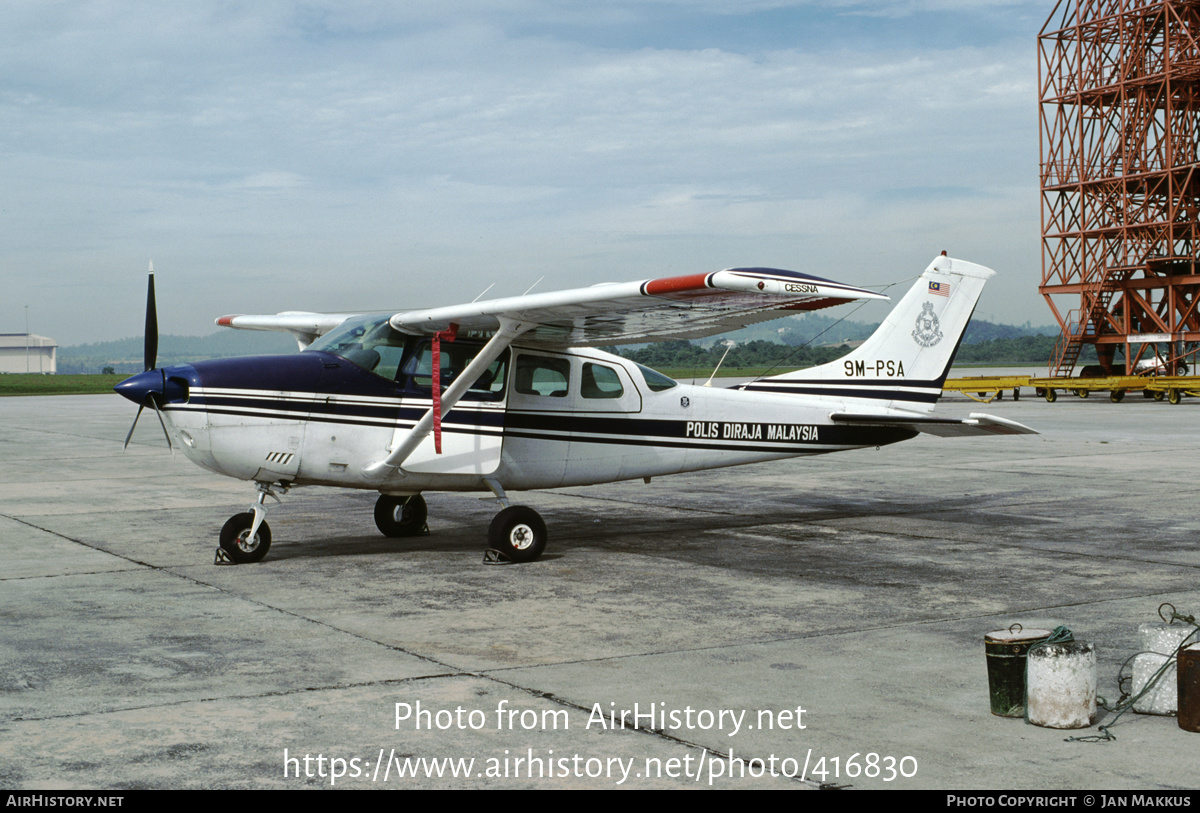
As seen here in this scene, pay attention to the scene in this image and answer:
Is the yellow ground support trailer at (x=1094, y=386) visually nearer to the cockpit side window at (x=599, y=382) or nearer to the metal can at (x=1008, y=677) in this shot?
the cockpit side window at (x=599, y=382)

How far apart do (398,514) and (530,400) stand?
6.83ft

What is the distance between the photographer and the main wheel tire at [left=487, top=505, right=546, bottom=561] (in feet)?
33.2

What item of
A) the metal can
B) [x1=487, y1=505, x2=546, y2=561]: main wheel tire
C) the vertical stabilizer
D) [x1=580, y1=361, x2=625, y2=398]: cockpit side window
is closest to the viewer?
the metal can

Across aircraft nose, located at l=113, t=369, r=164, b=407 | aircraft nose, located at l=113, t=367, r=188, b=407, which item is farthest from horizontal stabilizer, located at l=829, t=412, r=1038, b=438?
aircraft nose, located at l=113, t=369, r=164, b=407

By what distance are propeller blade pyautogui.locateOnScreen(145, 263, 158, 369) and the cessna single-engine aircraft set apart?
0.03m

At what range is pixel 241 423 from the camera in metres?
9.72

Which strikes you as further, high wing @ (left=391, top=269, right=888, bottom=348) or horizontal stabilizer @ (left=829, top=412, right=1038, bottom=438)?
horizontal stabilizer @ (left=829, top=412, right=1038, bottom=438)

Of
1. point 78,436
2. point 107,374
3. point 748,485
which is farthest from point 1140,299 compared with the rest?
point 107,374

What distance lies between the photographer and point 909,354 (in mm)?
13016

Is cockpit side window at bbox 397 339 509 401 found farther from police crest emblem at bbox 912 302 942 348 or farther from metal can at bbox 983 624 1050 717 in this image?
metal can at bbox 983 624 1050 717

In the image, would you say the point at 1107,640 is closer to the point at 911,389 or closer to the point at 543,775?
the point at 543,775

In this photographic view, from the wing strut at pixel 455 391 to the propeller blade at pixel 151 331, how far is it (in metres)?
2.25

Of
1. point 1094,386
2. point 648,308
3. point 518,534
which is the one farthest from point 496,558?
point 1094,386

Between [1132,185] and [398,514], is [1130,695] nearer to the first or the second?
[398,514]
